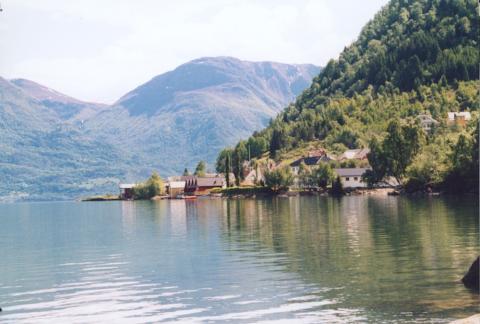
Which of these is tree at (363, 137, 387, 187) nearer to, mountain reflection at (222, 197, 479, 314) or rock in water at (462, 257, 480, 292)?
mountain reflection at (222, 197, 479, 314)

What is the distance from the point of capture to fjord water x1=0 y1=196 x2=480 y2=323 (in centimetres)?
3662

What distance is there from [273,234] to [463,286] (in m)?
39.3

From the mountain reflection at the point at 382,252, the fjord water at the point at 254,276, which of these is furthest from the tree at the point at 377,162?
the fjord water at the point at 254,276

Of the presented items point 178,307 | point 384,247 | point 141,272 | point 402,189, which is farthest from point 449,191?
point 178,307

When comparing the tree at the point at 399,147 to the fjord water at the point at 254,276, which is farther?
the tree at the point at 399,147

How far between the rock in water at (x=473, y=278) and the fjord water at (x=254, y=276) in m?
0.75

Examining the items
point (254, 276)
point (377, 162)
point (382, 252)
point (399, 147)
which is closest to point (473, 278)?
point (254, 276)

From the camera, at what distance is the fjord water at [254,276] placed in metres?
36.6

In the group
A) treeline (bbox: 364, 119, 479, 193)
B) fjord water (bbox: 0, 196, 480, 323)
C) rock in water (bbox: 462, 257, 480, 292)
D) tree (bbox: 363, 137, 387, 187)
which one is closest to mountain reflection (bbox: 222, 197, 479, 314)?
fjord water (bbox: 0, 196, 480, 323)

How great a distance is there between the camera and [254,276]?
47906 millimetres

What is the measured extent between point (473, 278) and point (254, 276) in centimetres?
1409

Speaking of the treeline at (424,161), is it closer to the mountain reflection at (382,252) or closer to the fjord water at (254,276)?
the mountain reflection at (382,252)

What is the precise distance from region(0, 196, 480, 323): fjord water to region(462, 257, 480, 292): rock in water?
2.44 feet

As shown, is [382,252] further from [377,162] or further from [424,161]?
[377,162]
